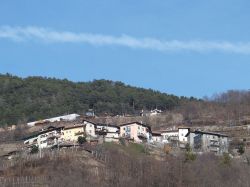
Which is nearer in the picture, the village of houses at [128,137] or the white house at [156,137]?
the village of houses at [128,137]

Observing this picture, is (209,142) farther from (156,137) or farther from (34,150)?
(34,150)

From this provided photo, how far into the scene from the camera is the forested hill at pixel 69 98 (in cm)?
9819

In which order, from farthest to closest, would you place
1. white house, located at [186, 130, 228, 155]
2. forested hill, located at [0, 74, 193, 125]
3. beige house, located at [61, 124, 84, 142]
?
1. forested hill, located at [0, 74, 193, 125]
2. white house, located at [186, 130, 228, 155]
3. beige house, located at [61, 124, 84, 142]

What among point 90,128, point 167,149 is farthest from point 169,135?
point 167,149

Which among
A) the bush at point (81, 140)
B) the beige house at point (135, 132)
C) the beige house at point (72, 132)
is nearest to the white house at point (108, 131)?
the beige house at point (135, 132)

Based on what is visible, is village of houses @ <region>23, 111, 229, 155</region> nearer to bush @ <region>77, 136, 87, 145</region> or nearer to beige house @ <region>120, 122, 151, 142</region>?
beige house @ <region>120, 122, 151, 142</region>

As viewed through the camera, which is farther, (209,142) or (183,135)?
(183,135)

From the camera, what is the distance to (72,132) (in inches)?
2899

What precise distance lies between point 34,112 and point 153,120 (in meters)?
17.6

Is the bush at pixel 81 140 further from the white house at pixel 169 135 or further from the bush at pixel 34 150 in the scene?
the white house at pixel 169 135

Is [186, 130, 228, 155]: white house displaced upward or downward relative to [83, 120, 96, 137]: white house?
downward

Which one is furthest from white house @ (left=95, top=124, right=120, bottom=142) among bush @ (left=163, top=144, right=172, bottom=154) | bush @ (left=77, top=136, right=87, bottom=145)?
bush @ (left=163, top=144, right=172, bottom=154)

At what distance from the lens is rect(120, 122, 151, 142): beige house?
75938 mm

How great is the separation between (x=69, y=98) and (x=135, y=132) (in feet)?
97.1
